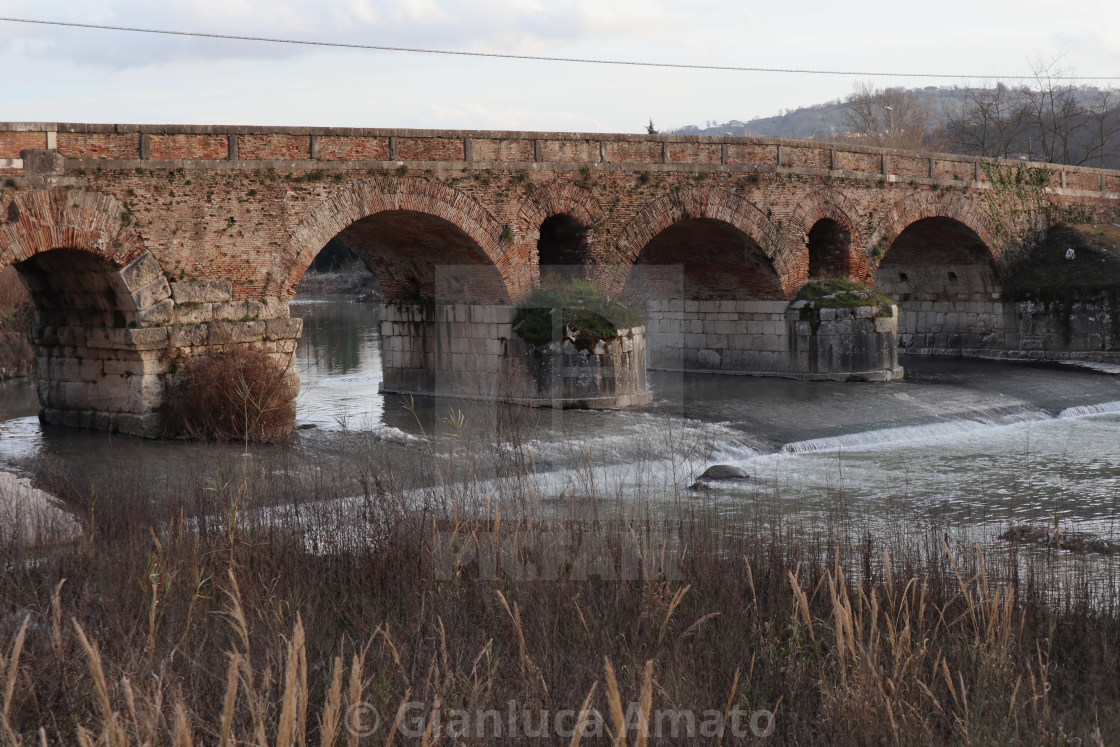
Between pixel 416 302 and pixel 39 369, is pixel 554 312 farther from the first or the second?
pixel 39 369

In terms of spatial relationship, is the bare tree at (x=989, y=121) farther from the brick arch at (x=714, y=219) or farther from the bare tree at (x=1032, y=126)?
the brick arch at (x=714, y=219)

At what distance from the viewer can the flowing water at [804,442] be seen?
9617 mm

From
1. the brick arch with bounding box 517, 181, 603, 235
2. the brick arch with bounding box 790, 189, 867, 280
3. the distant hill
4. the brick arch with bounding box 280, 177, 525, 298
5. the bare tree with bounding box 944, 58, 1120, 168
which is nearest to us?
the brick arch with bounding box 280, 177, 525, 298

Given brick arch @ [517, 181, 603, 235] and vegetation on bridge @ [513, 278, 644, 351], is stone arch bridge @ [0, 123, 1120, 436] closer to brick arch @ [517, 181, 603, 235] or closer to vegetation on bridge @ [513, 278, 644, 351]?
brick arch @ [517, 181, 603, 235]

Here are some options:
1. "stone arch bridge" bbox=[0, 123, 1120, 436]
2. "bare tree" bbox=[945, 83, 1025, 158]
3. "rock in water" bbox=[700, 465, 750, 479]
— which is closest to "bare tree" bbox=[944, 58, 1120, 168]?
"bare tree" bbox=[945, 83, 1025, 158]

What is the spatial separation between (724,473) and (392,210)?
19.7 feet

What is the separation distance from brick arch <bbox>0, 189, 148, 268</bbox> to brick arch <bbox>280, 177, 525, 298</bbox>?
206cm

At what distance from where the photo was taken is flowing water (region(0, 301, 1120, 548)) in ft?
31.6

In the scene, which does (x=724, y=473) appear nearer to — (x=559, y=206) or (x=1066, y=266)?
(x=559, y=206)

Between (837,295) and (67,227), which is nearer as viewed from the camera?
(67,227)

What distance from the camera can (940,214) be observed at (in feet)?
71.0

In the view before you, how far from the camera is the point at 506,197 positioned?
50.3 ft

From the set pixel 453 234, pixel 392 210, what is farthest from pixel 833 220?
pixel 392 210

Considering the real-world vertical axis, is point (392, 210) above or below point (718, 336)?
above
